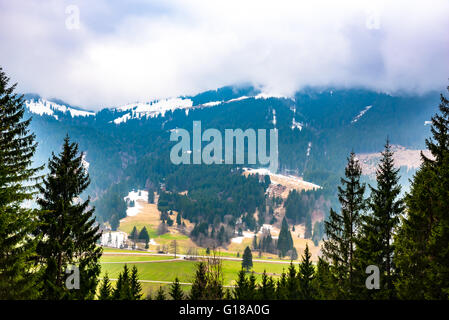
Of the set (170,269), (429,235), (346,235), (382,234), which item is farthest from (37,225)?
(170,269)

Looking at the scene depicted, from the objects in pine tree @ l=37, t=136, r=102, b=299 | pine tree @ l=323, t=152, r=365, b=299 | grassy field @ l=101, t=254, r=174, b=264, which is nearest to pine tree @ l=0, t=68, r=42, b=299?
pine tree @ l=37, t=136, r=102, b=299

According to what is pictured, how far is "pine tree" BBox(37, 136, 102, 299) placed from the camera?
2398 centimetres

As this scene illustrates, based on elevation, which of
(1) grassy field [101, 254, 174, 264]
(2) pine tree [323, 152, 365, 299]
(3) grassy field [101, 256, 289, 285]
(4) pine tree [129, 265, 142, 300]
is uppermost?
(2) pine tree [323, 152, 365, 299]

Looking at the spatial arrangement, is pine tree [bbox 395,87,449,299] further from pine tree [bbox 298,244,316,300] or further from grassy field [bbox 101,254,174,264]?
grassy field [bbox 101,254,174,264]

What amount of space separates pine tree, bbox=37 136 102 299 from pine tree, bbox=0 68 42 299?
8.32 ft

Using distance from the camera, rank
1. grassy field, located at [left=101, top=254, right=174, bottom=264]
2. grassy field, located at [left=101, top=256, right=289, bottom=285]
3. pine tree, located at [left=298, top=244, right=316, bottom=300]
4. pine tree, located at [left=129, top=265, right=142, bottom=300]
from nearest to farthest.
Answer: pine tree, located at [left=298, top=244, right=316, bottom=300] < pine tree, located at [left=129, top=265, right=142, bottom=300] < grassy field, located at [left=101, top=256, right=289, bottom=285] < grassy field, located at [left=101, top=254, right=174, bottom=264]

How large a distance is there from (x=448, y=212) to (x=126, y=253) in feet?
597

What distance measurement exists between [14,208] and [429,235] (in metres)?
26.3

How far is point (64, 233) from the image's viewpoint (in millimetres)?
24859
